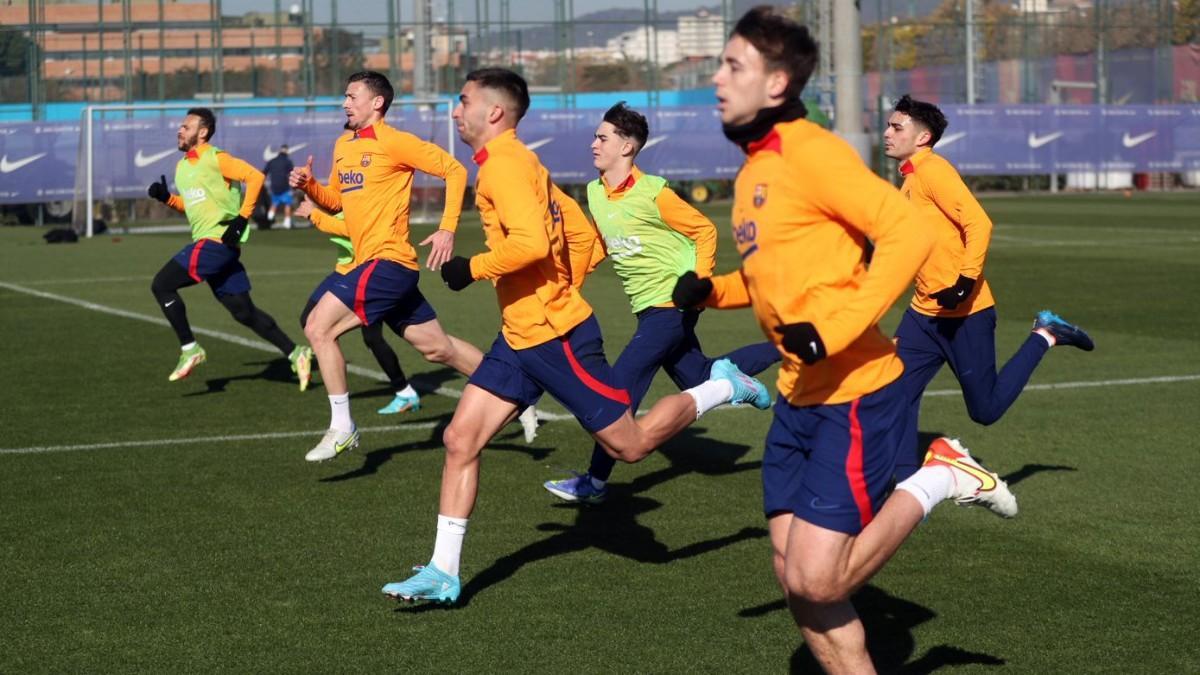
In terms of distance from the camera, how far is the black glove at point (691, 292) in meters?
5.43

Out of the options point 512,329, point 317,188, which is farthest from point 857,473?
point 317,188

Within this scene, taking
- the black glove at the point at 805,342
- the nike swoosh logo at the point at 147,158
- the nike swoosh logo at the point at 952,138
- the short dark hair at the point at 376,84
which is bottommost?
the black glove at the point at 805,342

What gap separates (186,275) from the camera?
14.3m

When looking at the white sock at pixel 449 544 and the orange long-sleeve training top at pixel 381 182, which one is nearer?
the white sock at pixel 449 544

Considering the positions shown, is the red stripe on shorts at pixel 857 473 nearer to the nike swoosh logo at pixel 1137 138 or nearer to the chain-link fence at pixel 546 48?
the chain-link fence at pixel 546 48

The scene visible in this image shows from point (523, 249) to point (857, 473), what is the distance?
86.0 inches

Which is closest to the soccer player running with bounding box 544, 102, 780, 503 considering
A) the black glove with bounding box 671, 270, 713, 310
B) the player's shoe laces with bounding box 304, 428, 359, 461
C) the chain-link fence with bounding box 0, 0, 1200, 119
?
the player's shoe laces with bounding box 304, 428, 359, 461

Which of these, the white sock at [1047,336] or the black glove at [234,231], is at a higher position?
the black glove at [234,231]

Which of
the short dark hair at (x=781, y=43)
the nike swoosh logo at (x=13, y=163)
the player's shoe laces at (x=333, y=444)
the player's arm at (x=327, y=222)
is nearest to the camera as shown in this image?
the short dark hair at (x=781, y=43)

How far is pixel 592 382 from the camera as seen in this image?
7336 millimetres

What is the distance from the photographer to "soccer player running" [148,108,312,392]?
557 inches

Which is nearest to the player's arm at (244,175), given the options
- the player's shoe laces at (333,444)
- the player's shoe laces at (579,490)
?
the player's shoe laces at (333,444)

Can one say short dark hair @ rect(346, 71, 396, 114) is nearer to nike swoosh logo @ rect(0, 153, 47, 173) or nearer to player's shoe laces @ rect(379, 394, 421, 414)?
player's shoe laces @ rect(379, 394, 421, 414)

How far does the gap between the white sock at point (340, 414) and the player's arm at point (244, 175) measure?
3981 millimetres
